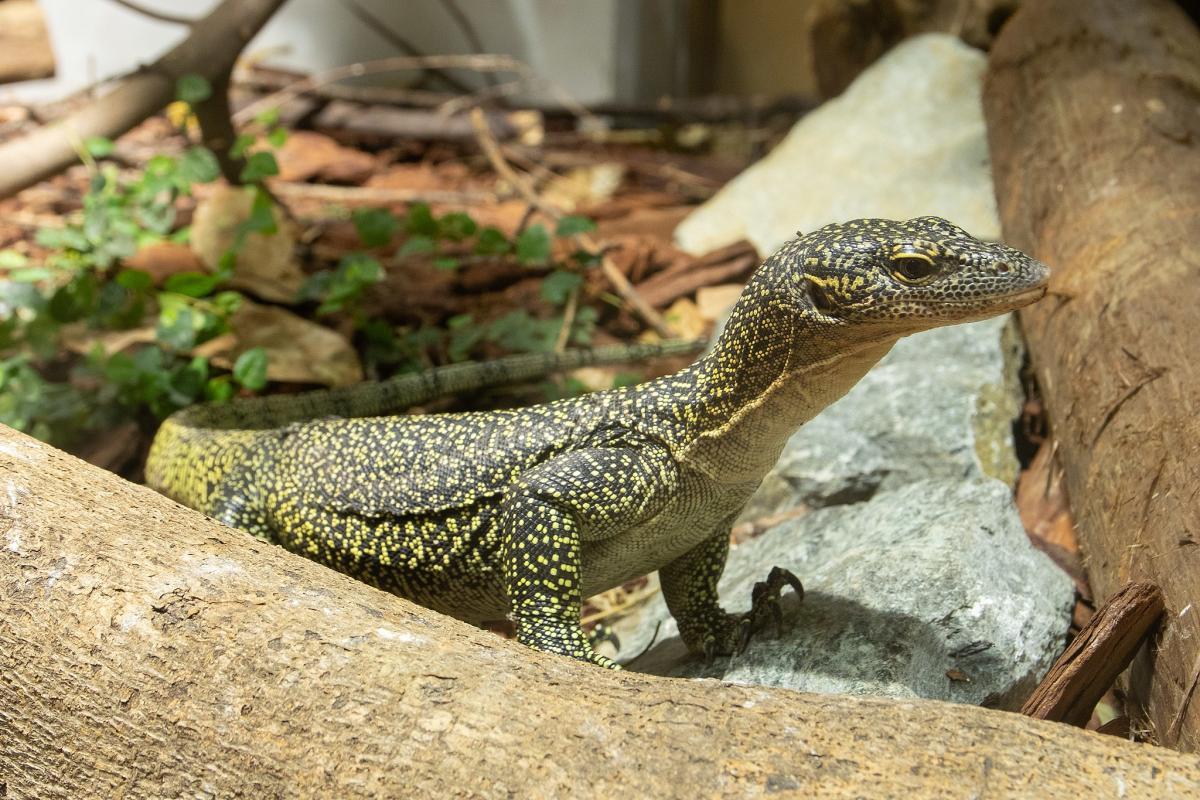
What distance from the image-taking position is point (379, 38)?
9.80 metres

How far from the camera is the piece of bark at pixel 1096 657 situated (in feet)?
9.86

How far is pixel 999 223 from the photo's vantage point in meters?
6.51

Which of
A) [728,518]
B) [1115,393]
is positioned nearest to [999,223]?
[1115,393]

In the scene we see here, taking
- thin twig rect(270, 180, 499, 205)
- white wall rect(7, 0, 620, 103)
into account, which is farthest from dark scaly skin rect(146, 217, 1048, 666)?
white wall rect(7, 0, 620, 103)

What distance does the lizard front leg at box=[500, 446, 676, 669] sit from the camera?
3441 mm

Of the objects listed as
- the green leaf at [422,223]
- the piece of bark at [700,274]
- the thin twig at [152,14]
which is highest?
the thin twig at [152,14]

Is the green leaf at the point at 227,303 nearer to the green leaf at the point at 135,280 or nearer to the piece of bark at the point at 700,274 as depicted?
the green leaf at the point at 135,280

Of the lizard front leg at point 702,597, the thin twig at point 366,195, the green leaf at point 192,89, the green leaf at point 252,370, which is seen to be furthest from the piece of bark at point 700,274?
the lizard front leg at point 702,597

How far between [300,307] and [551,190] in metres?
3.42

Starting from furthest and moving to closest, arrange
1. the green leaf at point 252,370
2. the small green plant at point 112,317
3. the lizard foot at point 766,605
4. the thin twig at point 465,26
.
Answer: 1. the thin twig at point 465,26
2. the small green plant at point 112,317
3. the green leaf at point 252,370
4. the lizard foot at point 766,605

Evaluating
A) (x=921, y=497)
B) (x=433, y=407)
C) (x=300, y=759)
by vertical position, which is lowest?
(x=433, y=407)

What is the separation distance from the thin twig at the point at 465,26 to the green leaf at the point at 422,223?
349cm

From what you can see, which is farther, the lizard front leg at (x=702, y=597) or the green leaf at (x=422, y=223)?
the green leaf at (x=422, y=223)

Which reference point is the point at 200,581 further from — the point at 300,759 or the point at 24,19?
the point at 24,19
